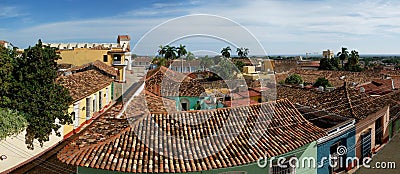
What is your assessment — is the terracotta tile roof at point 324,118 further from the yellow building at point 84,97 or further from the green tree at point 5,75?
the green tree at point 5,75

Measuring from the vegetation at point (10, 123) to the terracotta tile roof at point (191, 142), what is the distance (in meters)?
3.37

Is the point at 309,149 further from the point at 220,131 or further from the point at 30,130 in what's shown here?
the point at 30,130

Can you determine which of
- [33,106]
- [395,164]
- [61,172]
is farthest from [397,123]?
[33,106]

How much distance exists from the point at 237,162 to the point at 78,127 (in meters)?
10.9

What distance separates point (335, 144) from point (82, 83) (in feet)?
41.3

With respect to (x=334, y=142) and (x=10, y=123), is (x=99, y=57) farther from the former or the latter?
(x=334, y=142)

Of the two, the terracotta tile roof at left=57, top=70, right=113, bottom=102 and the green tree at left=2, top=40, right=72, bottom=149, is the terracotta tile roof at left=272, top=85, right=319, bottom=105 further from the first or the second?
the green tree at left=2, top=40, right=72, bottom=149

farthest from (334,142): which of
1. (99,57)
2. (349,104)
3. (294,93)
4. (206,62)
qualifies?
(206,62)

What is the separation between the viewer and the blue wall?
9797 millimetres

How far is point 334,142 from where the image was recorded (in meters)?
10.4

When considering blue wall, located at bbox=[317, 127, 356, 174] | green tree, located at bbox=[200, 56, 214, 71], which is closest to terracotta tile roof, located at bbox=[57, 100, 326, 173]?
blue wall, located at bbox=[317, 127, 356, 174]

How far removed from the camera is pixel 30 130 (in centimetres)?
1142

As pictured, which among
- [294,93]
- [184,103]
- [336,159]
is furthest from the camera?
[294,93]

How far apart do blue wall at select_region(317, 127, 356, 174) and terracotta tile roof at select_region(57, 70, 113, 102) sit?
10.1 metres
